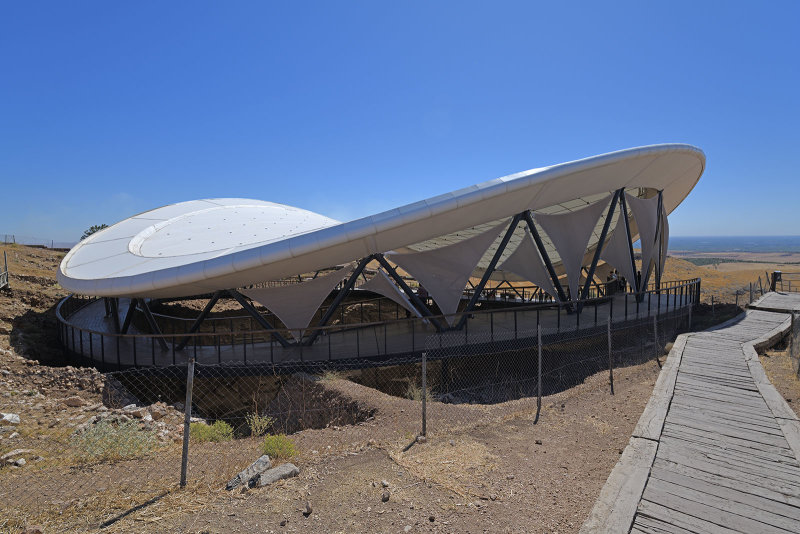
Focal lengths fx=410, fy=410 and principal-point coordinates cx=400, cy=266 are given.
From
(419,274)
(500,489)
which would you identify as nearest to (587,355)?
(419,274)

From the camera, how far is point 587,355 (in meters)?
13.7

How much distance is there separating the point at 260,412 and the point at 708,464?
9.31 m

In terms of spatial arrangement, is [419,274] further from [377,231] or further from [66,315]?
[66,315]

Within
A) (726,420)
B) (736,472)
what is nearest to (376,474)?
(736,472)

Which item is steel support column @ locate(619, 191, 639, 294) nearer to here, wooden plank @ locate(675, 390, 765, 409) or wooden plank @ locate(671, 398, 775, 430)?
wooden plank @ locate(675, 390, 765, 409)

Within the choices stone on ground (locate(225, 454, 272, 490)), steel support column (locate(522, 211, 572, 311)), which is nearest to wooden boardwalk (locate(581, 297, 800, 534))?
stone on ground (locate(225, 454, 272, 490))

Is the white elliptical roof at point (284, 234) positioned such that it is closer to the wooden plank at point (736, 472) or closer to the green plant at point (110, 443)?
the green plant at point (110, 443)

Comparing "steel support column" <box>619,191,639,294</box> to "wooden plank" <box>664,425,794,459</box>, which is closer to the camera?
Answer: "wooden plank" <box>664,425,794,459</box>

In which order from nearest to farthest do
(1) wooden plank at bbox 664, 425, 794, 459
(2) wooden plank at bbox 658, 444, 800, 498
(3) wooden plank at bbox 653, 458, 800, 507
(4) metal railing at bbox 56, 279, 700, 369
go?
(3) wooden plank at bbox 653, 458, 800, 507 → (2) wooden plank at bbox 658, 444, 800, 498 → (1) wooden plank at bbox 664, 425, 794, 459 → (4) metal railing at bbox 56, 279, 700, 369

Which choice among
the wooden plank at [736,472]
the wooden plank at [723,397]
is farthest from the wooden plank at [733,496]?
the wooden plank at [723,397]

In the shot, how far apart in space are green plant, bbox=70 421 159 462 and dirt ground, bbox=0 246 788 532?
8.3 inches

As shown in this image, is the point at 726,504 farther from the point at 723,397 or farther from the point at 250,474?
the point at 250,474

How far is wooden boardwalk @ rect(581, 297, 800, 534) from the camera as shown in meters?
4.06

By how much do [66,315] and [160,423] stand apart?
14100mm
